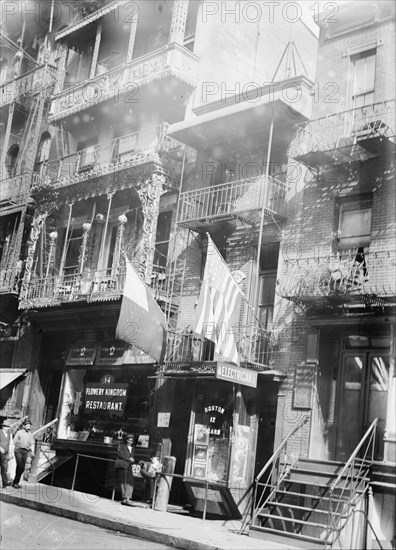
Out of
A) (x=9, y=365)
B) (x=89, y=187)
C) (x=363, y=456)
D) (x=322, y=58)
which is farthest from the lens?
(x=9, y=365)

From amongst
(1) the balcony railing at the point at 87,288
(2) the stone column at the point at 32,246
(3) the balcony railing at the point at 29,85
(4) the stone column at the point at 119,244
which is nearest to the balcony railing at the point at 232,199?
(4) the stone column at the point at 119,244

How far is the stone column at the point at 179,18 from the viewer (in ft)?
73.6

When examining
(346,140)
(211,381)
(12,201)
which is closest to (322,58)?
(346,140)

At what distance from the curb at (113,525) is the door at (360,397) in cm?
475

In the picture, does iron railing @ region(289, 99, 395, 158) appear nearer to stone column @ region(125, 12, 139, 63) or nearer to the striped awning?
stone column @ region(125, 12, 139, 63)

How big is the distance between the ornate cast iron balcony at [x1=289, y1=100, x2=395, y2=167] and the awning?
12.0m

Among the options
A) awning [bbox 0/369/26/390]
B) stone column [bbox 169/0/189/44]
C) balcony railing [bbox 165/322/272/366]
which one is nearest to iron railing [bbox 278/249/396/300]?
balcony railing [bbox 165/322/272/366]

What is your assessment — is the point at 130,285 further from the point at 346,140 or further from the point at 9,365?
the point at 9,365

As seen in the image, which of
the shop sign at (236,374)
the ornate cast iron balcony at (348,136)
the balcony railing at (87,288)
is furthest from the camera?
the balcony railing at (87,288)

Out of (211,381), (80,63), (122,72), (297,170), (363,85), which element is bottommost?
(211,381)

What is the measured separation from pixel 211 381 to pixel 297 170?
5798mm

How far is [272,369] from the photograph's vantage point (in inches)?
673

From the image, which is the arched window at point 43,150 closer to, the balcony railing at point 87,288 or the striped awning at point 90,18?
the striped awning at point 90,18

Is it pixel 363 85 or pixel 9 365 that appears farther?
pixel 9 365
